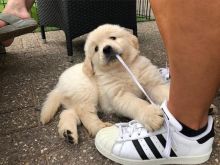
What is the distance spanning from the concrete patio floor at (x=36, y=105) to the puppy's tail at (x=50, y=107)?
0.03m

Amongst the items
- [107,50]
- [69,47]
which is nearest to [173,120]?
[107,50]

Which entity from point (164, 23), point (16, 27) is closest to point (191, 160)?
point (164, 23)

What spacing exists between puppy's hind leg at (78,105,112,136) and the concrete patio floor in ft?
0.13

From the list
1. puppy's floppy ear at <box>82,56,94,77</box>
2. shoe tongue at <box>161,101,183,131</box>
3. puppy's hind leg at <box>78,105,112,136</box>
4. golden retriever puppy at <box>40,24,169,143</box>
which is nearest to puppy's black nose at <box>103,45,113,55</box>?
golden retriever puppy at <box>40,24,169,143</box>

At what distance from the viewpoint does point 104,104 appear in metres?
1.65

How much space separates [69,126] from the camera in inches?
56.6

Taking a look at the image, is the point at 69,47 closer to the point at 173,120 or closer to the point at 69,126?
the point at 69,126

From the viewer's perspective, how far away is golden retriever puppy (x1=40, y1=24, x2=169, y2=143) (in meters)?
1.56

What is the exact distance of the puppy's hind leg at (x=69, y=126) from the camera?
1.40 metres

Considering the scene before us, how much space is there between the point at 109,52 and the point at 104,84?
0.18 metres

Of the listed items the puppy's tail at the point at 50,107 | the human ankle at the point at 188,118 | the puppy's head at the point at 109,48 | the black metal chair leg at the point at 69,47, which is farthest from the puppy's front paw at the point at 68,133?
the black metal chair leg at the point at 69,47

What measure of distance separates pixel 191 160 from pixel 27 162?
26.5 inches

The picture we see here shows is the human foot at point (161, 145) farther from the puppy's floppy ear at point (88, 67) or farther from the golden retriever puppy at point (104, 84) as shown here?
the puppy's floppy ear at point (88, 67)

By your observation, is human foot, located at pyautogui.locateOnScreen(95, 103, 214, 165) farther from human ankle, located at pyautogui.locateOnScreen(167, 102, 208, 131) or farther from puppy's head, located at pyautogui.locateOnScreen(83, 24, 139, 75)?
puppy's head, located at pyautogui.locateOnScreen(83, 24, 139, 75)
